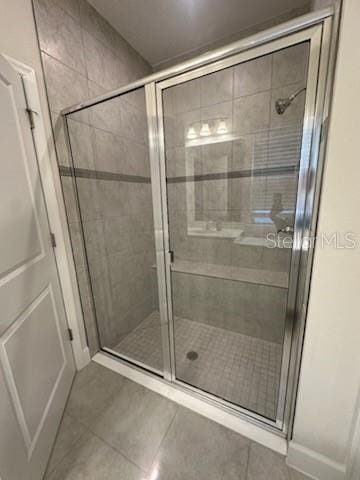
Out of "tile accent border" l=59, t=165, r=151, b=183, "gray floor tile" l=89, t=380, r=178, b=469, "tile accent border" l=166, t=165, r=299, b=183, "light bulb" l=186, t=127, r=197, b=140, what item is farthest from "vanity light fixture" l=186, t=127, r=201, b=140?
"gray floor tile" l=89, t=380, r=178, b=469

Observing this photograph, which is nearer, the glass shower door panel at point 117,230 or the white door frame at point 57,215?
the white door frame at point 57,215

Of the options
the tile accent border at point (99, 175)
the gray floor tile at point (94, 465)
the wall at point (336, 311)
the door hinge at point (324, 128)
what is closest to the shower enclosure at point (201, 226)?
the tile accent border at point (99, 175)

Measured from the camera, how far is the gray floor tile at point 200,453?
39.0 inches

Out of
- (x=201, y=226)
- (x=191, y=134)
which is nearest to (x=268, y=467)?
(x=201, y=226)

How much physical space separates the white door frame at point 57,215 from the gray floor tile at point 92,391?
A: 0.11 meters

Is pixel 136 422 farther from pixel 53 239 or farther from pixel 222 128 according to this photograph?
pixel 222 128

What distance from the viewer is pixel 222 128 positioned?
189cm

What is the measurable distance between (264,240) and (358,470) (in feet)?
4.51

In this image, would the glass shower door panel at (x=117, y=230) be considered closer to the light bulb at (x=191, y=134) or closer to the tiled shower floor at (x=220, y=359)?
the tiled shower floor at (x=220, y=359)

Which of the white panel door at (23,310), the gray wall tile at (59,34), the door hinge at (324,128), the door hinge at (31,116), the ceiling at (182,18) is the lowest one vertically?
the white panel door at (23,310)

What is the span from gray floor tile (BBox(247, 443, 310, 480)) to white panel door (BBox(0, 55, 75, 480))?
40.2 inches

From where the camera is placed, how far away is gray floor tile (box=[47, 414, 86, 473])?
106 centimetres

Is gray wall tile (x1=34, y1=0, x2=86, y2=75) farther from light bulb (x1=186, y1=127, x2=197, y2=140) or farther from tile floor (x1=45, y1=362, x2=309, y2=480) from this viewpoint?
tile floor (x1=45, y1=362, x2=309, y2=480)

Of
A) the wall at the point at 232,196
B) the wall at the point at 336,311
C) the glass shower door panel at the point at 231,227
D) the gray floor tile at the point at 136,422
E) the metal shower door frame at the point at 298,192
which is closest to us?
the wall at the point at 336,311
